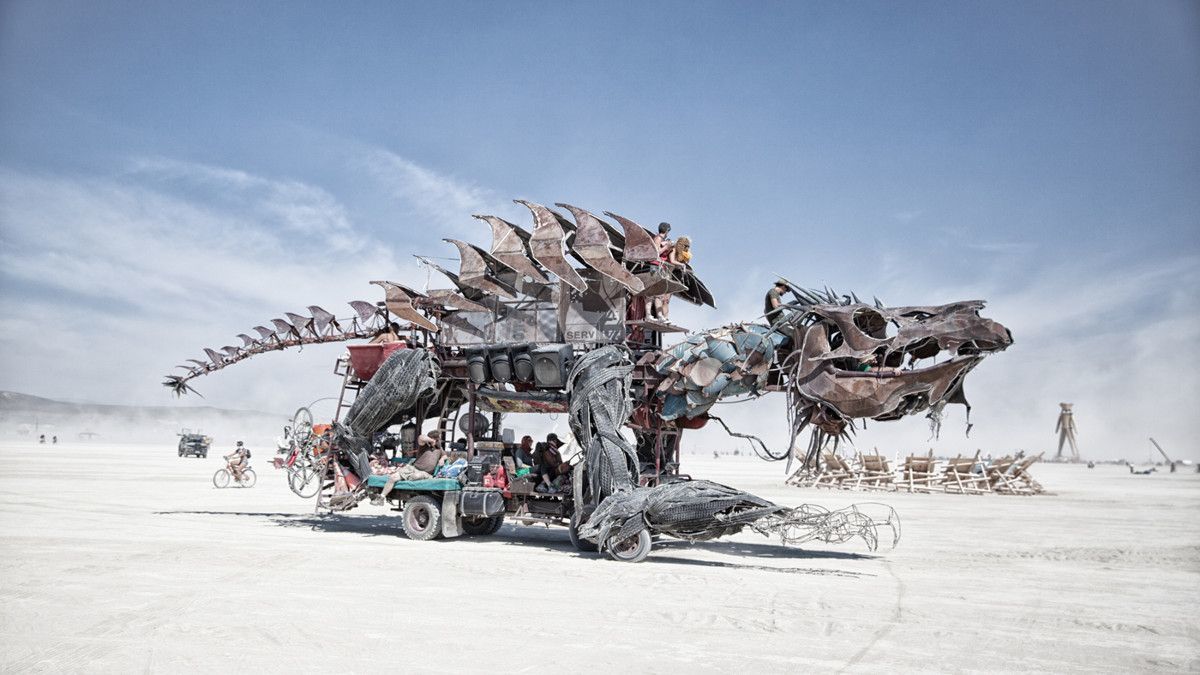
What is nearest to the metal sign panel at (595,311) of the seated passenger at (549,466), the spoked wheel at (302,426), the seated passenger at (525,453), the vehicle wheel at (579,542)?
the seated passenger at (549,466)

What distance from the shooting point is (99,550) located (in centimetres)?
1198

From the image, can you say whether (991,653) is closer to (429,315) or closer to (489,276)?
(489,276)

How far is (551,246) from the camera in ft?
46.5

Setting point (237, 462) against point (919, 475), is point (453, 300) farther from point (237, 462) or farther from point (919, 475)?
point (919, 475)

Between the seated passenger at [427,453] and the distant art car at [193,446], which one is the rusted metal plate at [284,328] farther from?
the distant art car at [193,446]

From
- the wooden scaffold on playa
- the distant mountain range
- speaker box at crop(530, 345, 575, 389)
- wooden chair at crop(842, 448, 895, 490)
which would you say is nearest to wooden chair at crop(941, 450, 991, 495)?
the wooden scaffold on playa

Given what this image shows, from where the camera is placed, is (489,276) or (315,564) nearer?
(315,564)

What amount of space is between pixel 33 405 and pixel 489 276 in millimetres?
213515

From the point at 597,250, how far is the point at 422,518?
20.5ft

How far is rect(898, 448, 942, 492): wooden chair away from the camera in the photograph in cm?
3331

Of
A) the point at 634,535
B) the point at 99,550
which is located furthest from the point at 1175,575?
the point at 99,550

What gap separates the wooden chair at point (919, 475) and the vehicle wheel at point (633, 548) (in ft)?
80.2

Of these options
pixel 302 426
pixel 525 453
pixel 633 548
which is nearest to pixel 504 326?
pixel 525 453

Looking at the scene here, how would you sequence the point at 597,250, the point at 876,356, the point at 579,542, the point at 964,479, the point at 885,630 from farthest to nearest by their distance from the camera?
the point at 964,479
the point at 597,250
the point at 579,542
the point at 876,356
the point at 885,630
